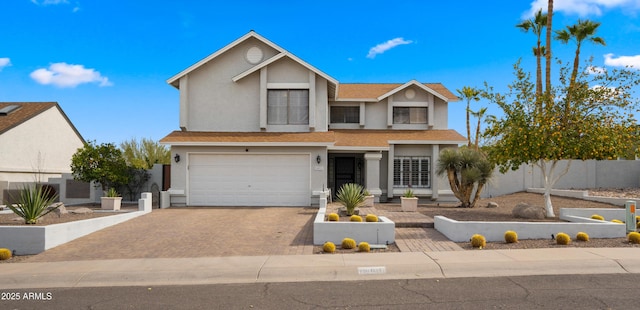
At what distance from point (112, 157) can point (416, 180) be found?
1398 cm

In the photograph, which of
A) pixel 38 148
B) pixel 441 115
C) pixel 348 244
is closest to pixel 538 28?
pixel 441 115

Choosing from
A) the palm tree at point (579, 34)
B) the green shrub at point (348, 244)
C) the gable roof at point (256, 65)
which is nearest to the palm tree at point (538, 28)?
the palm tree at point (579, 34)

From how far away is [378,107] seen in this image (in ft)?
75.0

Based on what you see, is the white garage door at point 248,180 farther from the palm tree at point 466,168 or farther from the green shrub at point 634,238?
the green shrub at point 634,238

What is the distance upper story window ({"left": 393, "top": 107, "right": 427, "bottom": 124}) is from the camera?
893 inches

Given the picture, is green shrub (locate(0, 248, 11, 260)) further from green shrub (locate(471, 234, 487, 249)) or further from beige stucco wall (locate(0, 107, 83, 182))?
beige stucco wall (locate(0, 107, 83, 182))

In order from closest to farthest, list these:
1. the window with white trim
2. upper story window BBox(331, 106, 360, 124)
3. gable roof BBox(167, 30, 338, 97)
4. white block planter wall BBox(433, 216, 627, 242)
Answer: white block planter wall BBox(433, 216, 627, 242) → gable roof BBox(167, 30, 338, 97) → the window with white trim → upper story window BBox(331, 106, 360, 124)

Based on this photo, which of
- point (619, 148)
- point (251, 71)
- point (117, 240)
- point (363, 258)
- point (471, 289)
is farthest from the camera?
point (251, 71)

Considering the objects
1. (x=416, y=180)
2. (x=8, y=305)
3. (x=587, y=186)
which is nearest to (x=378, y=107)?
(x=416, y=180)

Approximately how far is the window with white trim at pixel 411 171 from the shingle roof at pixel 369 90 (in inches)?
148

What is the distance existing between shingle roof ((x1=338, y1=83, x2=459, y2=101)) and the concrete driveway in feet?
30.3

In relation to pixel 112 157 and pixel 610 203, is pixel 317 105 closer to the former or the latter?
pixel 112 157

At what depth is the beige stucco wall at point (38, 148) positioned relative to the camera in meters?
25.1

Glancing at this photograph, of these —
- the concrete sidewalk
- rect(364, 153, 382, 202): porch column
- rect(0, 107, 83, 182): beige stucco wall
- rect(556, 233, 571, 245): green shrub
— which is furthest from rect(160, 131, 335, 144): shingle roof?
rect(0, 107, 83, 182): beige stucco wall
